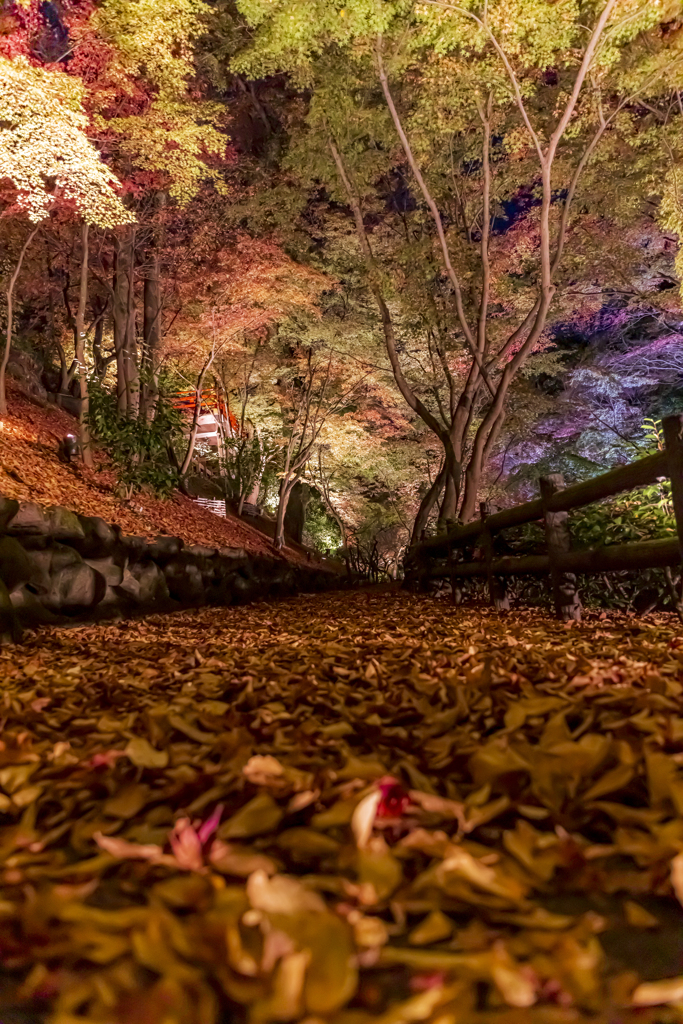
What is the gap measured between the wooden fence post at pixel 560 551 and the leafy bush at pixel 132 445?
5.33 metres

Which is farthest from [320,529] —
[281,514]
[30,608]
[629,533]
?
[629,533]

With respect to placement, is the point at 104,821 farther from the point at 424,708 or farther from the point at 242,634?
the point at 242,634

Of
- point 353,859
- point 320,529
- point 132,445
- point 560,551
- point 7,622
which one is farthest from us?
point 320,529

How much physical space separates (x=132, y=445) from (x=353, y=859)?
7547 mm

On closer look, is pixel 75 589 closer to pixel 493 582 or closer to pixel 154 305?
pixel 493 582

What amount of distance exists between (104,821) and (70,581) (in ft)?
12.3

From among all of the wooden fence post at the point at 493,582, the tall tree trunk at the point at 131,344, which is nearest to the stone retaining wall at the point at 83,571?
the wooden fence post at the point at 493,582

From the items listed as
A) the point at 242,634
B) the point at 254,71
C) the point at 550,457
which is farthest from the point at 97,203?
the point at 550,457

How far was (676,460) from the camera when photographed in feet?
8.17

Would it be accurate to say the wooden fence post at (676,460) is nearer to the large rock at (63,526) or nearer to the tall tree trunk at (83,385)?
the large rock at (63,526)

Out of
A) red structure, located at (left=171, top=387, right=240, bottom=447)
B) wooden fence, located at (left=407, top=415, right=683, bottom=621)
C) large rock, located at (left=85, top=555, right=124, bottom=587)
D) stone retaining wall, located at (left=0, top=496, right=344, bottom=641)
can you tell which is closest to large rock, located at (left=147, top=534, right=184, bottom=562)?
stone retaining wall, located at (left=0, top=496, right=344, bottom=641)

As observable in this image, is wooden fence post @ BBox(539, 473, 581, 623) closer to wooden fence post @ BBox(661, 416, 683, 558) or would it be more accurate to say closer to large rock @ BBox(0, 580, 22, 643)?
wooden fence post @ BBox(661, 416, 683, 558)

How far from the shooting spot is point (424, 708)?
1.41 m

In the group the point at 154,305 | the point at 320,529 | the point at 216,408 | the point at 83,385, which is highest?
the point at 154,305
